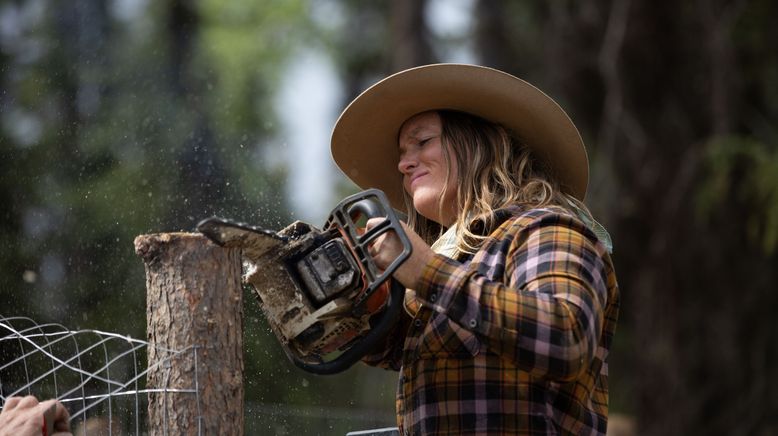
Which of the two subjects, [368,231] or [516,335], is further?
[368,231]

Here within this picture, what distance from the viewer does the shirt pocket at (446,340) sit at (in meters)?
2.20

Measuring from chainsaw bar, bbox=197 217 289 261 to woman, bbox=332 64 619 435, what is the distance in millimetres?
243

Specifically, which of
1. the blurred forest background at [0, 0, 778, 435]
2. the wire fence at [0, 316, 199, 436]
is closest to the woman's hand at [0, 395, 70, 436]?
the wire fence at [0, 316, 199, 436]

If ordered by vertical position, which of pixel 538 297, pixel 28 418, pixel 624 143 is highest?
pixel 624 143

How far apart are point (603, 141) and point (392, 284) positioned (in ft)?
24.0

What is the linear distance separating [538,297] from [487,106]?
30.3 inches

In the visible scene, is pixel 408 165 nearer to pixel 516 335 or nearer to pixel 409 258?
pixel 409 258

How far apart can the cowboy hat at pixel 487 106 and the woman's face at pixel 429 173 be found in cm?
8

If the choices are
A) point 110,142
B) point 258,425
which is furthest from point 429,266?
point 110,142

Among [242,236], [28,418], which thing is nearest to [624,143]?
[242,236]

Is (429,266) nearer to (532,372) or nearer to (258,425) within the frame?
(532,372)

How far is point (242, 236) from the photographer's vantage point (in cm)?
221

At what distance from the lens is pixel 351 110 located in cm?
281

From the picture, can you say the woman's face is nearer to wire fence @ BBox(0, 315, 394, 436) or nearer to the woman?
the woman
